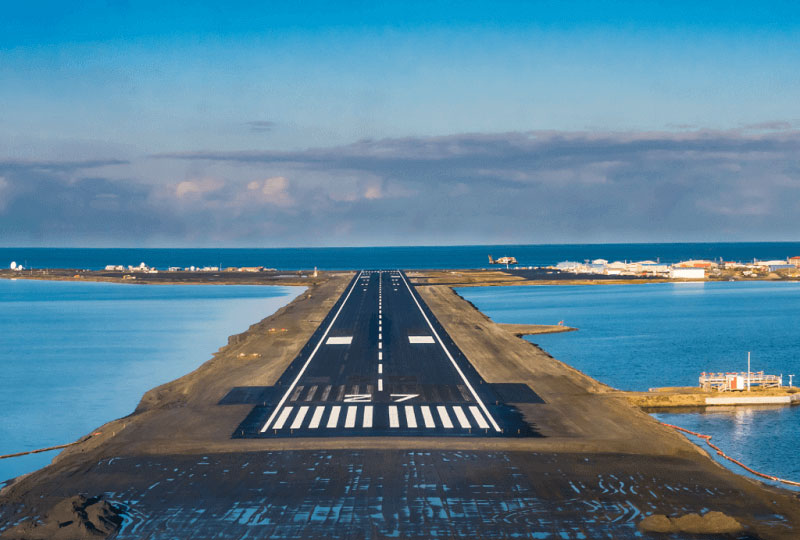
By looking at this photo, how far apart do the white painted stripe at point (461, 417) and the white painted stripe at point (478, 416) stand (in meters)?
0.50

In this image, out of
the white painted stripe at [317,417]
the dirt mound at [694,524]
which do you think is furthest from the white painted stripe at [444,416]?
the dirt mound at [694,524]

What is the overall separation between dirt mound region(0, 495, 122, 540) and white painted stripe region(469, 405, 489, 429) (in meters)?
16.2

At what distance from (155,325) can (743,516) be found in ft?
255

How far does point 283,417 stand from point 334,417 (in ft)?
7.97

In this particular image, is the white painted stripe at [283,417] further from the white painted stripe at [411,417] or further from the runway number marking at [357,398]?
the white painted stripe at [411,417]

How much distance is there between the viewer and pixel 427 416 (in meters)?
36.0


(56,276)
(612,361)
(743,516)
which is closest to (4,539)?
(743,516)

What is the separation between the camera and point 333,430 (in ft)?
109

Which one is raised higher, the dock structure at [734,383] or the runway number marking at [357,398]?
the runway number marking at [357,398]

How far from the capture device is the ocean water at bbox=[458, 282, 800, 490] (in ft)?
125

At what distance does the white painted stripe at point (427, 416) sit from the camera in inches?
1350

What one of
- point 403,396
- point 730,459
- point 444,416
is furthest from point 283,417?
point 730,459

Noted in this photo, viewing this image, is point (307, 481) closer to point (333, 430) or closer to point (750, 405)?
point (333, 430)

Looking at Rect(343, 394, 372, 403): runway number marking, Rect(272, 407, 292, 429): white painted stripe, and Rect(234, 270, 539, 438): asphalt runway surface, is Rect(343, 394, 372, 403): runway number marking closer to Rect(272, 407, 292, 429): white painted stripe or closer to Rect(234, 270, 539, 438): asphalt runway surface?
Rect(234, 270, 539, 438): asphalt runway surface
